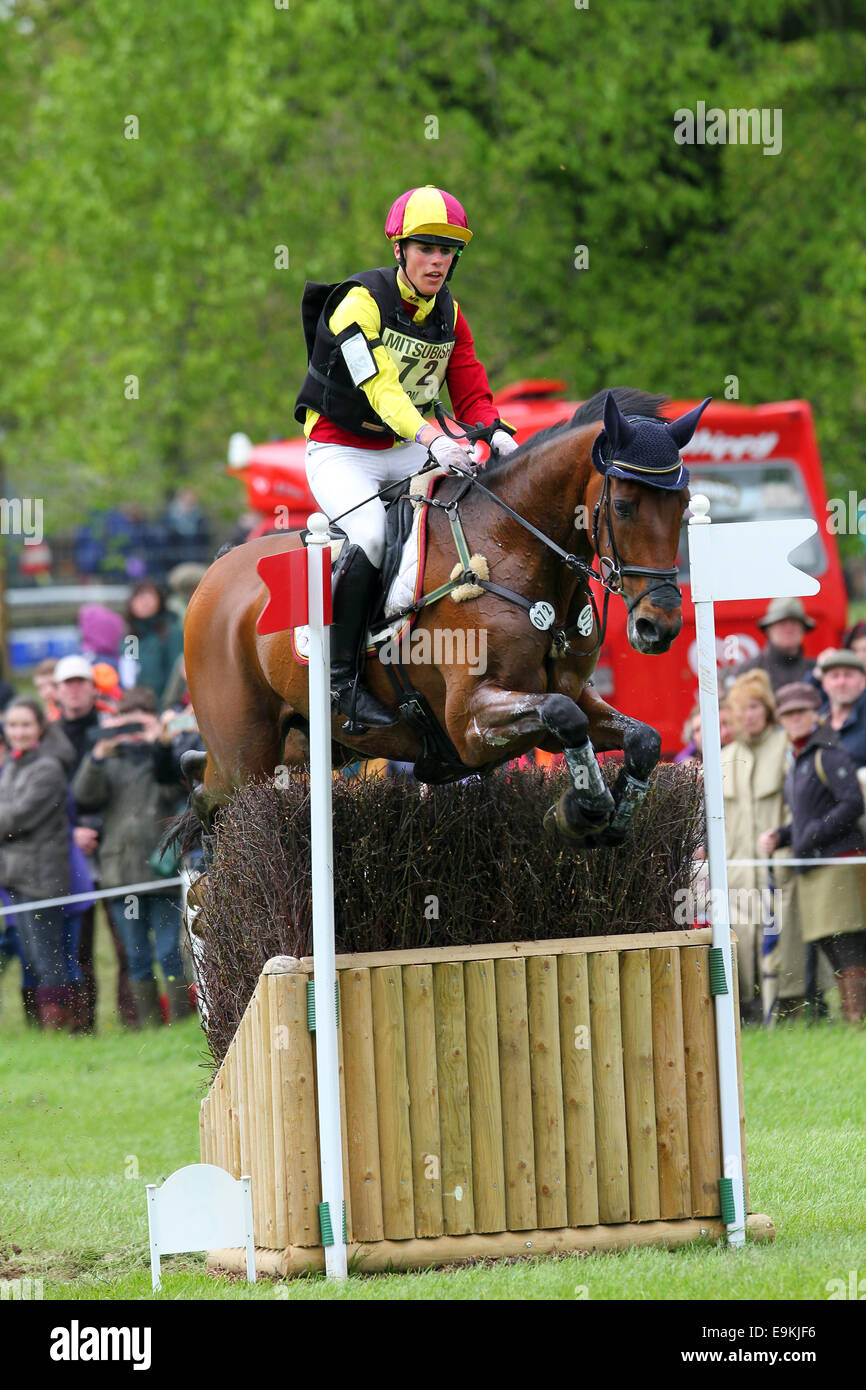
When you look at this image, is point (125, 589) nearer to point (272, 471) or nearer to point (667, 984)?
point (272, 471)

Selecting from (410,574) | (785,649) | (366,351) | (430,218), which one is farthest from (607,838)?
(785,649)

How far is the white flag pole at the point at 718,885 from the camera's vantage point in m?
Result: 5.82

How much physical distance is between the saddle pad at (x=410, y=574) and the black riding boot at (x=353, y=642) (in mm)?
73

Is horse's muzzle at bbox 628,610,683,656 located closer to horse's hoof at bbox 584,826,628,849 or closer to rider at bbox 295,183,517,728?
horse's hoof at bbox 584,826,628,849

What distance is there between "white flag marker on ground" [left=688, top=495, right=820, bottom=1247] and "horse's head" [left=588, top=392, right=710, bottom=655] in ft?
0.62

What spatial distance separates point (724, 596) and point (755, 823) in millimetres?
4169

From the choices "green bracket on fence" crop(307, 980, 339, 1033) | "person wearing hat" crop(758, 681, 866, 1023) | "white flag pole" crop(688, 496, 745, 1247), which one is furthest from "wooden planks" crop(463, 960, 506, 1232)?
"person wearing hat" crop(758, 681, 866, 1023)

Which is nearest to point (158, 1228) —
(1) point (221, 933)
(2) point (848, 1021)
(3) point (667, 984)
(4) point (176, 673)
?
(1) point (221, 933)

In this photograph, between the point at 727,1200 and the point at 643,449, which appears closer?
the point at 643,449

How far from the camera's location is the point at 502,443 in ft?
21.3

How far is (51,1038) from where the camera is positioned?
10.1 meters

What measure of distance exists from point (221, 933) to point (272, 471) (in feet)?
35.8

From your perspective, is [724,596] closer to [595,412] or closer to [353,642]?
[595,412]

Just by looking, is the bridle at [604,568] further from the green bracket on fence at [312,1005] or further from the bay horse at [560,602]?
the green bracket on fence at [312,1005]
